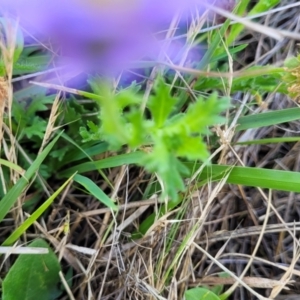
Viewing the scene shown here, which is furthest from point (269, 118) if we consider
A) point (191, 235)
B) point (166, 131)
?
point (166, 131)

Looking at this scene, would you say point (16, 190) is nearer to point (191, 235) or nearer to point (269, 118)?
point (191, 235)

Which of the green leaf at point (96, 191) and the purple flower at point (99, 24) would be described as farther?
the green leaf at point (96, 191)

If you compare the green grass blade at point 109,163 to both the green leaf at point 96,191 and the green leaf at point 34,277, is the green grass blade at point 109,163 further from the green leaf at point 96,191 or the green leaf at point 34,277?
the green leaf at point 34,277

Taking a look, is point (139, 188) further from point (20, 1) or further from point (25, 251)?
point (20, 1)

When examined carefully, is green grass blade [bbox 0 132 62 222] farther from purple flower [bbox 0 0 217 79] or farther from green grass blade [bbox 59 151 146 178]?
purple flower [bbox 0 0 217 79]

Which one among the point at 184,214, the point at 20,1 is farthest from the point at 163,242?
the point at 20,1

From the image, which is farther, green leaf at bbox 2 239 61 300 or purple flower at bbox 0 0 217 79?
green leaf at bbox 2 239 61 300

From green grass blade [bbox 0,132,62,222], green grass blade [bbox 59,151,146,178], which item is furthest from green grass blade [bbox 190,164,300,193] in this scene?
green grass blade [bbox 0,132,62,222]

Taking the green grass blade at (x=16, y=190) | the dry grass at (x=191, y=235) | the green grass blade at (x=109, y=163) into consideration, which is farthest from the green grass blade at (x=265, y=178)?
the green grass blade at (x=16, y=190)

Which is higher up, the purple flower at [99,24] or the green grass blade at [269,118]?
the purple flower at [99,24]
